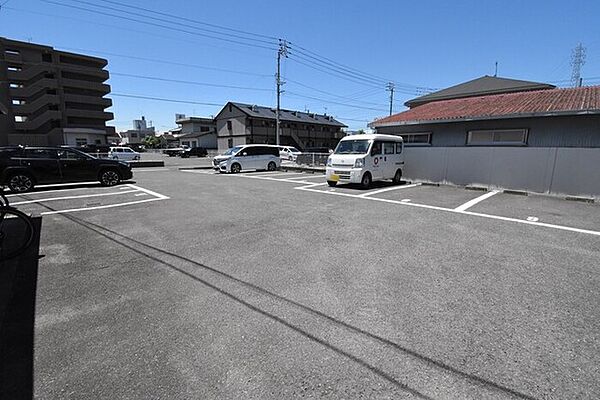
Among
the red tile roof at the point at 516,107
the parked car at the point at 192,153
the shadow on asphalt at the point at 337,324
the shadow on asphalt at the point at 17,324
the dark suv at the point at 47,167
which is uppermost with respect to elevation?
the red tile roof at the point at 516,107

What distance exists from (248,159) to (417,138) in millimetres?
9576

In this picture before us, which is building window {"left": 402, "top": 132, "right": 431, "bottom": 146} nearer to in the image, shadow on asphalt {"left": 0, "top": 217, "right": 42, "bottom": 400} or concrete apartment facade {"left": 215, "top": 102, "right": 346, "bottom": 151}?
shadow on asphalt {"left": 0, "top": 217, "right": 42, "bottom": 400}

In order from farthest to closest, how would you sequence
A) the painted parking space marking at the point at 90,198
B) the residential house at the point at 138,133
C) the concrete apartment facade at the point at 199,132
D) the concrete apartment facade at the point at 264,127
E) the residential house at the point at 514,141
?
the residential house at the point at 138,133
the concrete apartment facade at the point at 199,132
the concrete apartment facade at the point at 264,127
the residential house at the point at 514,141
the painted parking space marking at the point at 90,198

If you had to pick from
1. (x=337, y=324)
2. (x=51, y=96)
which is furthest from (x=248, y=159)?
(x=51, y=96)

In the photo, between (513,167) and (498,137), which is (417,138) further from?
(513,167)

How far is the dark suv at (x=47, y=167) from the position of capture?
9328 millimetres

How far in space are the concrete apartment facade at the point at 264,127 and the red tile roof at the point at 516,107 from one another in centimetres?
2872

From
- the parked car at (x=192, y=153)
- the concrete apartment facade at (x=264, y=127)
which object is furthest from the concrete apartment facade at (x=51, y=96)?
A: the concrete apartment facade at (x=264, y=127)

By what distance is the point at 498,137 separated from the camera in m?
11.6

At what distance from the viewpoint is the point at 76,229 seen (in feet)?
18.1

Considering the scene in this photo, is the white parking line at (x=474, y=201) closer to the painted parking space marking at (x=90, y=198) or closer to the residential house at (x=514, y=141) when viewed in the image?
the residential house at (x=514, y=141)

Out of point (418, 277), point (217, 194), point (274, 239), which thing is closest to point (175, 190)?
point (217, 194)

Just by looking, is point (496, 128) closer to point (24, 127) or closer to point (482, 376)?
point (482, 376)

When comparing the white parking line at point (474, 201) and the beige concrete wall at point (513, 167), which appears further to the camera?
the beige concrete wall at point (513, 167)
